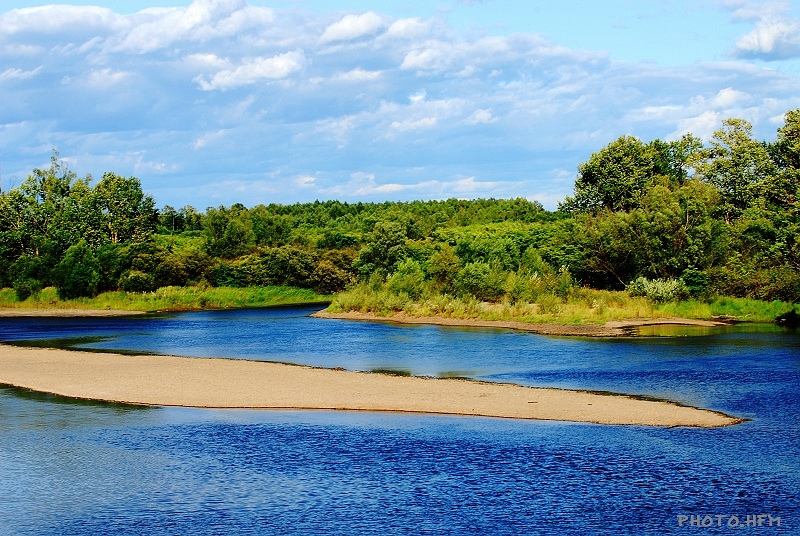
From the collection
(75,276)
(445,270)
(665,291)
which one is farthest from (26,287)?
(665,291)

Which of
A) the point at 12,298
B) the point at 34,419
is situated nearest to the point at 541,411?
the point at 34,419

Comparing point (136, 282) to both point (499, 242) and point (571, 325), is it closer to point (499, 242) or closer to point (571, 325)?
point (499, 242)

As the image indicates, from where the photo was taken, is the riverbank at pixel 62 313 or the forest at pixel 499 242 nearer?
the forest at pixel 499 242

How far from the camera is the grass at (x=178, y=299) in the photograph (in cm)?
10656

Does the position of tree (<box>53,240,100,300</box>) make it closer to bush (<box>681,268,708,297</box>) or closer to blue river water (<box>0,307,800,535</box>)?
blue river water (<box>0,307,800,535</box>)

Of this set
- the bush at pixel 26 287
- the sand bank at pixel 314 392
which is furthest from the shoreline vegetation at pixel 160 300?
the sand bank at pixel 314 392

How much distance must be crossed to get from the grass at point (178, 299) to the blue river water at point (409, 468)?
68.1m

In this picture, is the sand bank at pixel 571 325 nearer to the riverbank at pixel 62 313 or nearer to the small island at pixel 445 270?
the small island at pixel 445 270

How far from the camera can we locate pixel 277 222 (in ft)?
457

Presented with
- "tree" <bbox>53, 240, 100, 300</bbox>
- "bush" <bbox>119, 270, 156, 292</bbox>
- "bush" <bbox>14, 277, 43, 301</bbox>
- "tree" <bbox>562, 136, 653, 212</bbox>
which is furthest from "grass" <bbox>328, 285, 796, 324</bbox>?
"bush" <bbox>14, 277, 43, 301</bbox>

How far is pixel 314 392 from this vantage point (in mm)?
36812

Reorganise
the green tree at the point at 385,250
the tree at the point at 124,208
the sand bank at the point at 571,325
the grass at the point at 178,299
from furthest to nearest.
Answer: the tree at the point at 124,208
the grass at the point at 178,299
the green tree at the point at 385,250
the sand bank at the point at 571,325

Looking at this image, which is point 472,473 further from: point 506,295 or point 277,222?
point 277,222

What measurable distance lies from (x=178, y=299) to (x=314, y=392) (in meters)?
77.5
